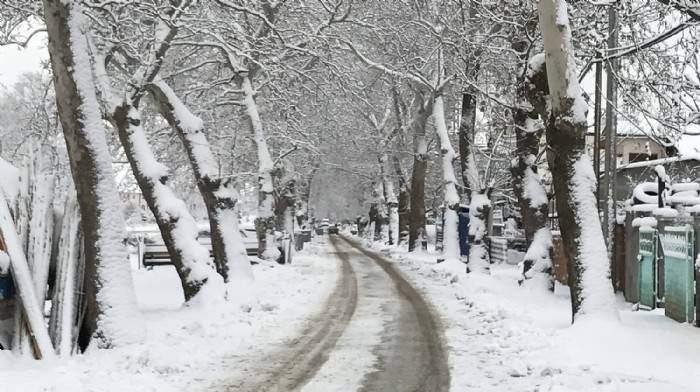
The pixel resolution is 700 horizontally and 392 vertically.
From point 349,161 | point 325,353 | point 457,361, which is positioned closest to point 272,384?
point 325,353

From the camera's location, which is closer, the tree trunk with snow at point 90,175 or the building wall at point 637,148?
the tree trunk with snow at point 90,175

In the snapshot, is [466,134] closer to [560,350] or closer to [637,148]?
[560,350]

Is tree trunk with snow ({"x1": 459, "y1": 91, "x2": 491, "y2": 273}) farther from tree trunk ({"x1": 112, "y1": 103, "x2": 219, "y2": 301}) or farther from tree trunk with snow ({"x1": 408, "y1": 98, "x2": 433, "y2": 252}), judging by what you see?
tree trunk ({"x1": 112, "y1": 103, "x2": 219, "y2": 301})

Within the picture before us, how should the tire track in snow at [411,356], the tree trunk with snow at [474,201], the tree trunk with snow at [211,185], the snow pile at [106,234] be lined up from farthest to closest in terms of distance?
1. the tree trunk with snow at [474,201]
2. the tree trunk with snow at [211,185]
3. the snow pile at [106,234]
4. the tire track in snow at [411,356]

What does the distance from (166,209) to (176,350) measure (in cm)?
439

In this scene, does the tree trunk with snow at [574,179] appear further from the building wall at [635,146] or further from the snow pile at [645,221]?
the building wall at [635,146]

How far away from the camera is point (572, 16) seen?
1380 centimetres

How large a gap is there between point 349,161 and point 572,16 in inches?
1443

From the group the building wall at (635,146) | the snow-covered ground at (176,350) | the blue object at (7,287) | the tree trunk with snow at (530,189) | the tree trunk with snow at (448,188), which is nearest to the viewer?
the snow-covered ground at (176,350)

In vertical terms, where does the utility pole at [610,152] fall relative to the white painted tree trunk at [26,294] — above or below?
above

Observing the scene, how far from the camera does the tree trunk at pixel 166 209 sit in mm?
13188

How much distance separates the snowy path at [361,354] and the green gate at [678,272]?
150 inches

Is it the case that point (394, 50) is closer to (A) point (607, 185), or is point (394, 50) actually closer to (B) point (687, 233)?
(A) point (607, 185)

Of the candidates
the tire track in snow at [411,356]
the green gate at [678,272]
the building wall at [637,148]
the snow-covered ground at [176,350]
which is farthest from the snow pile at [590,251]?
the building wall at [637,148]
